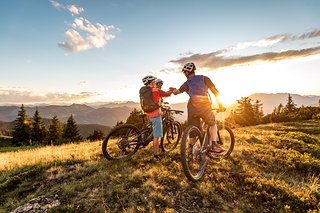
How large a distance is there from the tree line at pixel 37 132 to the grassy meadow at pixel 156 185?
52.8 m

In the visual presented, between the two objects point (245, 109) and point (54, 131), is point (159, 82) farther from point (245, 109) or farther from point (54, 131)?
point (54, 131)

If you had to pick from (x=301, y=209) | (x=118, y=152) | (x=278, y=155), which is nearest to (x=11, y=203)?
(x=118, y=152)

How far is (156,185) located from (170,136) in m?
3.93

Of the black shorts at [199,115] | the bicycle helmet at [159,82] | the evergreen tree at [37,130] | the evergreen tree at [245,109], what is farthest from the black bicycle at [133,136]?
the evergreen tree at [37,130]

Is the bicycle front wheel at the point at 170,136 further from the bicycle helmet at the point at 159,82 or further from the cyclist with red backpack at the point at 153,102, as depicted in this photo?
the bicycle helmet at the point at 159,82

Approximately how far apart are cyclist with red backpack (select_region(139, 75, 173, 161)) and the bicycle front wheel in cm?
144

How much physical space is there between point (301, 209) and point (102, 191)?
5359mm

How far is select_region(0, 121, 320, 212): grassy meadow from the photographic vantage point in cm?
645

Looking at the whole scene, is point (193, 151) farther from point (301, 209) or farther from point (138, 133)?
point (301, 209)

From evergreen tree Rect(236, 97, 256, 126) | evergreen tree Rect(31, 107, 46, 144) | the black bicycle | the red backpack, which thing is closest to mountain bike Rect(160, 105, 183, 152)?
the black bicycle

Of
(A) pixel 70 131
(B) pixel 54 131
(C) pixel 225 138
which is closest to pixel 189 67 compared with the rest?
(C) pixel 225 138

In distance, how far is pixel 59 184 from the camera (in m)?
7.52

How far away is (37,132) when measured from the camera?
72.2 metres

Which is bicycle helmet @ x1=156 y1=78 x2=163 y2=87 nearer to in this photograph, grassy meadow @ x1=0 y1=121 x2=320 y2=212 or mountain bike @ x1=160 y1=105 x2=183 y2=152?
mountain bike @ x1=160 y1=105 x2=183 y2=152
